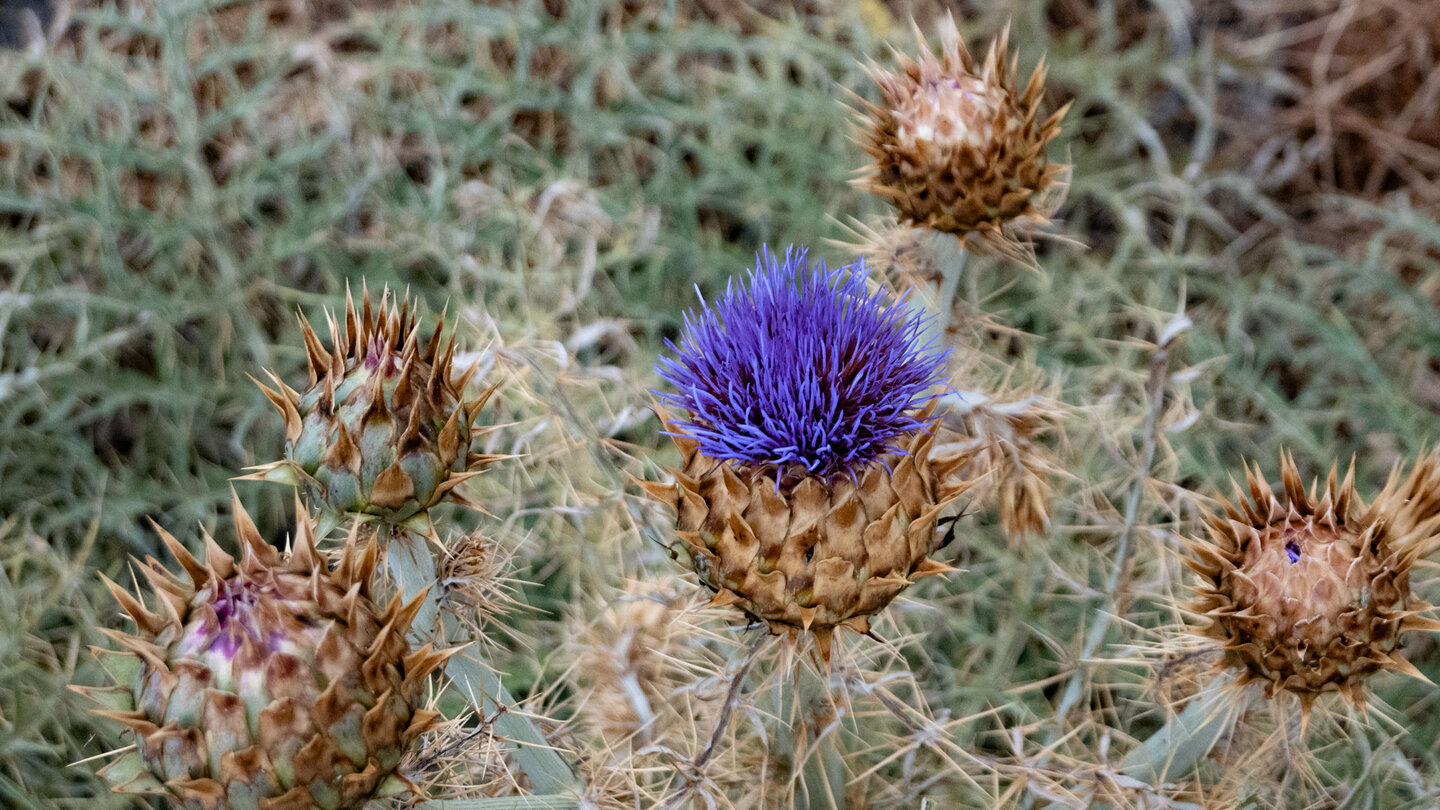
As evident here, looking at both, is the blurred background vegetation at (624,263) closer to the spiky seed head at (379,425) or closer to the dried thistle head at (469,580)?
the dried thistle head at (469,580)

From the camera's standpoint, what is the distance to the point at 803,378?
177 cm

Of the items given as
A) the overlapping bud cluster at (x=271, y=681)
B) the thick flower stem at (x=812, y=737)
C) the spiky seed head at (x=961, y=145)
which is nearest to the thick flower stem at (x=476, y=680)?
the overlapping bud cluster at (x=271, y=681)

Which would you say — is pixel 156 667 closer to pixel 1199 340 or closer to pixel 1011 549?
pixel 1011 549

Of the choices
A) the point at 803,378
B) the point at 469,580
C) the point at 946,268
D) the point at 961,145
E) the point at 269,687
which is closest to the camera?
the point at 269,687

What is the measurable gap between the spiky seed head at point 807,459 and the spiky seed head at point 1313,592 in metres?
0.46

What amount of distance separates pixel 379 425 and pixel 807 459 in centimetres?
65

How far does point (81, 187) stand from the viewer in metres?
3.69

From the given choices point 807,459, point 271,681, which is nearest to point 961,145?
point 807,459

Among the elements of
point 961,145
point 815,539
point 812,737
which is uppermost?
point 961,145

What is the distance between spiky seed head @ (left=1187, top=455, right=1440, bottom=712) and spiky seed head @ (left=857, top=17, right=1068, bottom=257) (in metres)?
0.66

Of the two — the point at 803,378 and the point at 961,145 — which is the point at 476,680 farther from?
the point at 961,145

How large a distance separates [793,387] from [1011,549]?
123cm

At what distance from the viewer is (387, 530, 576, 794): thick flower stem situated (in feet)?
5.96

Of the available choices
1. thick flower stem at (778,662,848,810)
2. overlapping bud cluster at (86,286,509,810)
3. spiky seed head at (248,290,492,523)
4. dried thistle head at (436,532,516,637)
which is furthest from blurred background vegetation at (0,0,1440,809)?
overlapping bud cluster at (86,286,509,810)
